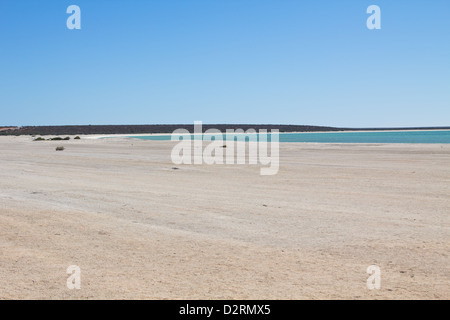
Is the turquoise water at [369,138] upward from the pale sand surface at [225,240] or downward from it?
upward

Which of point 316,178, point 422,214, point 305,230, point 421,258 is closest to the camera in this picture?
point 421,258

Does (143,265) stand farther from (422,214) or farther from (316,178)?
(316,178)

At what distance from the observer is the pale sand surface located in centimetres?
546

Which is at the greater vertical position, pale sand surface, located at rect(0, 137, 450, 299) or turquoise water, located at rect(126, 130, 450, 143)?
turquoise water, located at rect(126, 130, 450, 143)

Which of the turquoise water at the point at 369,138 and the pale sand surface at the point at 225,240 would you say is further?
the turquoise water at the point at 369,138

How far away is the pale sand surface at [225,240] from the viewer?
17.9 feet

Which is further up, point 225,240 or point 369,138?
point 369,138

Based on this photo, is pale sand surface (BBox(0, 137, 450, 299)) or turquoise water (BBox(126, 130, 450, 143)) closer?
pale sand surface (BBox(0, 137, 450, 299))

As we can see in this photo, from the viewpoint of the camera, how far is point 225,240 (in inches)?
300

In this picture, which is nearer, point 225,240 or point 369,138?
point 225,240

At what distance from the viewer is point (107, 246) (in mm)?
7238
